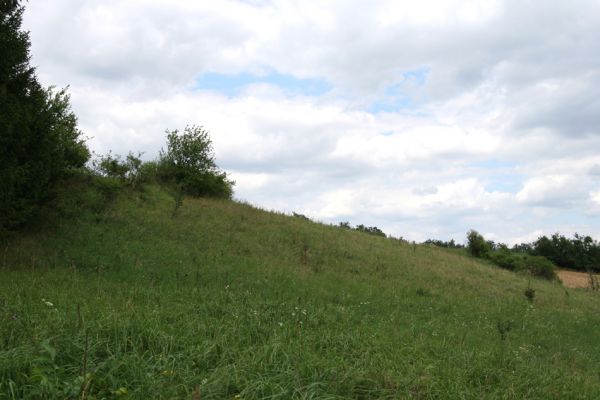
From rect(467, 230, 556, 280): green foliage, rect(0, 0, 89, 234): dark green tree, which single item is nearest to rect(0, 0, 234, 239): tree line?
rect(0, 0, 89, 234): dark green tree

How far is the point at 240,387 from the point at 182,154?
2148 cm

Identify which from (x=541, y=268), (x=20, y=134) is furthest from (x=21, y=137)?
(x=541, y=268)

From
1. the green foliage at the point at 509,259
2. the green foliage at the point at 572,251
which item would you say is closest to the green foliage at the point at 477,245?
the green foliage at the point at 509,259

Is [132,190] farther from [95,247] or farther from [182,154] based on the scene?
[95,247]

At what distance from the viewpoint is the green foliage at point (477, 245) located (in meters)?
36.9

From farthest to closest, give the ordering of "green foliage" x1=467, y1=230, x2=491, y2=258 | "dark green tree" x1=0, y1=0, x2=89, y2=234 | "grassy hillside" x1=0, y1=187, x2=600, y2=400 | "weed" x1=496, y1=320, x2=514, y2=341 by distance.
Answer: "green foliage" x1=467, y1=230, x2=491, y2=258, "dark green tree" x1=0, y1=0, x2=89, y2=234, "weed" x1=496, y1=320, x2=514, y2=341, "grassy hillside" x1=0, y1=187, x2=600, y2=400

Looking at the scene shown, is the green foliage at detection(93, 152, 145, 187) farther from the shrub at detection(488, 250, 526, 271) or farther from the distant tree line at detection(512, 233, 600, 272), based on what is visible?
the distant tree line at detection(512, 233, 600, 272)

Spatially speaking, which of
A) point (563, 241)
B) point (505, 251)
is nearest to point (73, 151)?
point (505, 251)

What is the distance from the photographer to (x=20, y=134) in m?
11.2

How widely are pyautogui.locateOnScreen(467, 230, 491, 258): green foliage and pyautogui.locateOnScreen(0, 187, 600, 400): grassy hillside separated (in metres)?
18.4

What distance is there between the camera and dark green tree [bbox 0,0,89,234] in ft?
35.6

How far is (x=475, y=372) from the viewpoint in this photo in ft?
19.2

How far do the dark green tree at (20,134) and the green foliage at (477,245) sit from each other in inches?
1232

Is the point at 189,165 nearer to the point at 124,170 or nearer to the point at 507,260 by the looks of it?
the point at 124,170
